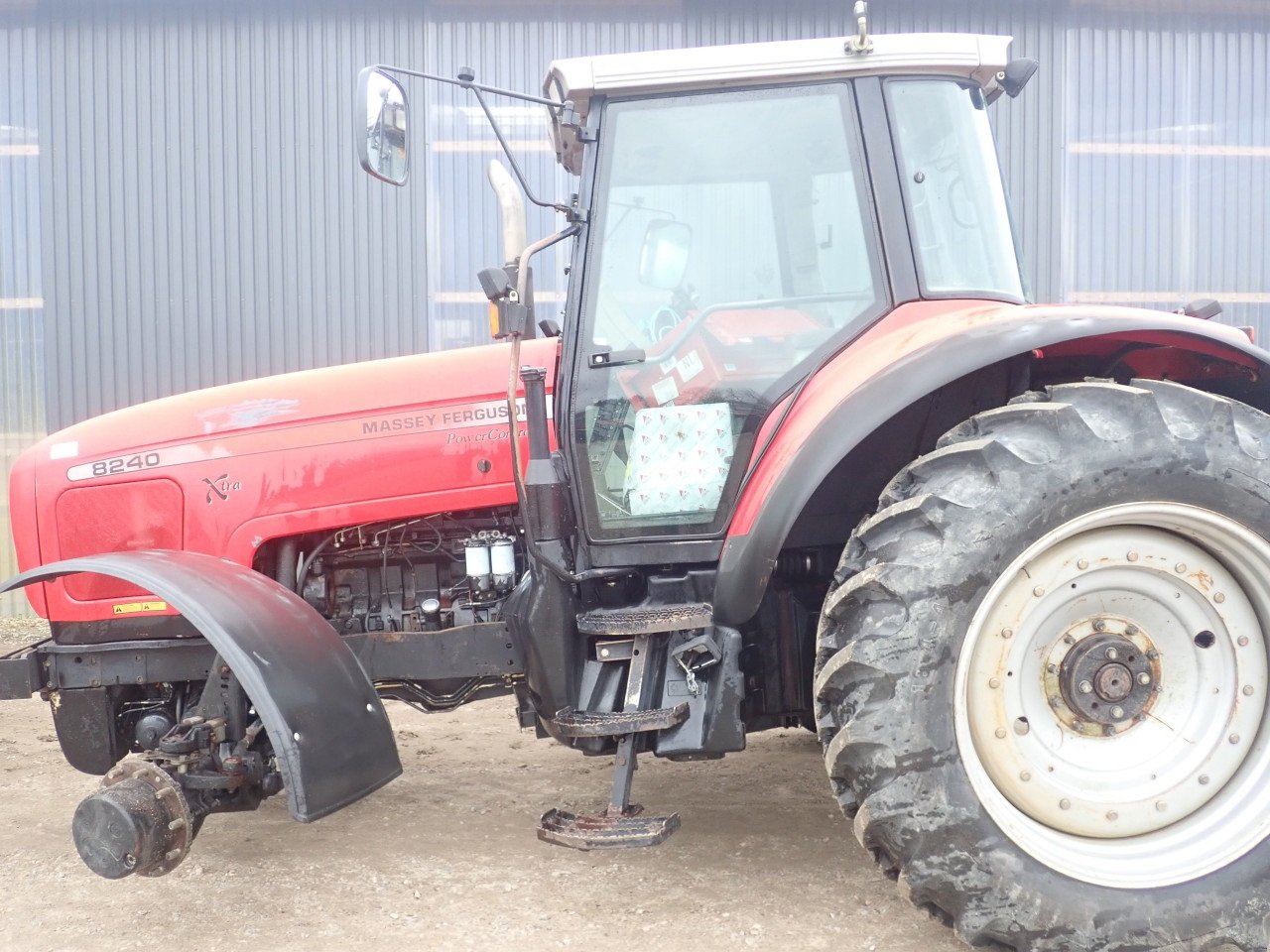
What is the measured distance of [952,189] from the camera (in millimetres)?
2613

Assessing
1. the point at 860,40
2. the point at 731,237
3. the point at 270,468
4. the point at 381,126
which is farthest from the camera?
the point at 270,468

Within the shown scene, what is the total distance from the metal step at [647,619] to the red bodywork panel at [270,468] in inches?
21.3

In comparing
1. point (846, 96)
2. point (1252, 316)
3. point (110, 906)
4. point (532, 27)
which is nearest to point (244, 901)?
point (110, 906)

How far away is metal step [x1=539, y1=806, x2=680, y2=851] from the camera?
2.27 m

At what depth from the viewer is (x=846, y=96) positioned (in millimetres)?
2555

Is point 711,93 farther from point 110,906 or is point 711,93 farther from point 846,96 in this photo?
point 110,906

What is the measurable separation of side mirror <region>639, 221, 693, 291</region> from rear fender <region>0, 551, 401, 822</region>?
4.00ft

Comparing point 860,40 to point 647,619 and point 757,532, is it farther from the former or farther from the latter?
point 647,619

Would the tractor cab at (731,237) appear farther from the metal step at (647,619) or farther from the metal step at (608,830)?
the metal step at (608,830)

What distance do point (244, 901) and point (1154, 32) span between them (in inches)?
299

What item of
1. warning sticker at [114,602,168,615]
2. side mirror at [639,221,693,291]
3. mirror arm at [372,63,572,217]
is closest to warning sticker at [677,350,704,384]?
side mirror at [639,221,693,291]

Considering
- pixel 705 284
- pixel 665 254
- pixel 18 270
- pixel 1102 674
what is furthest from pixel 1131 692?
pixel 18 270

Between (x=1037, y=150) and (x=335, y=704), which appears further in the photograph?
(x=1037, y=150)

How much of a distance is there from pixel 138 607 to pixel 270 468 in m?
0.55
